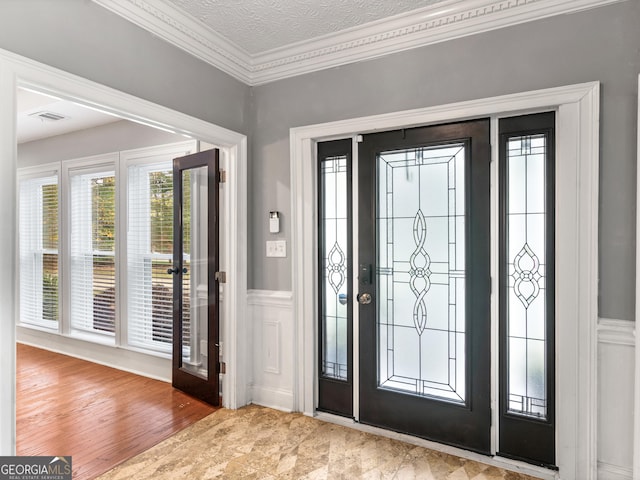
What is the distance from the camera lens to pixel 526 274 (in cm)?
225

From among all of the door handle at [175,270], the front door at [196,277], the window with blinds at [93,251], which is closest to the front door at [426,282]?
the front door at [196,277]

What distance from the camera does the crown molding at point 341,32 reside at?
218 cm

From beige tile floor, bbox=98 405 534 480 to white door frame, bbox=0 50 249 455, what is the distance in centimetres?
48

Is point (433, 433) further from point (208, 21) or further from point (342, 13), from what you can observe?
point (208, 21)

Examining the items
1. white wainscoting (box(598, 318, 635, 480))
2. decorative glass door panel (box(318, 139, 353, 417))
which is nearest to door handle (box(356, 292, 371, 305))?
decorative glass door panel (box(318, 139, 353, 417))

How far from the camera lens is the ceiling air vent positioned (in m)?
3.77

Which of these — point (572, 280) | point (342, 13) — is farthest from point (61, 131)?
point (572, 280)

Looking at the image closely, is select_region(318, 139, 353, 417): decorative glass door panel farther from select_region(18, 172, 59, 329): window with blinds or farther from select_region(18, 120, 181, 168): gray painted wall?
select_region(18, 172, 59, 329): window with blinds

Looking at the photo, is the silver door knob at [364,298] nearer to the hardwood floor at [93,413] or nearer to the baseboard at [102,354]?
the hardwood floor at [93,413]

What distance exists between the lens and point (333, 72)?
2.78m

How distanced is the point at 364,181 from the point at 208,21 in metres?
1.47

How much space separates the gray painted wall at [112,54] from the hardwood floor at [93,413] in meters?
2.21

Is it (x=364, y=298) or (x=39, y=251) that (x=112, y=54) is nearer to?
(x=364, y=298)

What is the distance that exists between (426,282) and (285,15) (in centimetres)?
195
